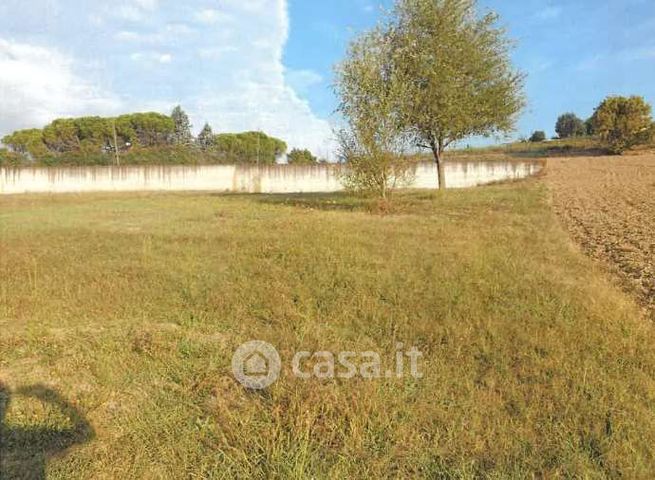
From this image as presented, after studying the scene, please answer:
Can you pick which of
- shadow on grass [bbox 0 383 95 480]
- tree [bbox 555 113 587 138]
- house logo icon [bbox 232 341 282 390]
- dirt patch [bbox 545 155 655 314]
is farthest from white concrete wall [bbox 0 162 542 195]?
tree [bbox 555 113 587 138]

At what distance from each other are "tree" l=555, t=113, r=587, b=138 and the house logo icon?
278 feet

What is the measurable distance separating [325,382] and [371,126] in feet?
40.2

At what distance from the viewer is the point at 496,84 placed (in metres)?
19.2

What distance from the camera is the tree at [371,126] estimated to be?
47.6 ft

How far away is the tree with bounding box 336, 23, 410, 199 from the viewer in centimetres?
1451

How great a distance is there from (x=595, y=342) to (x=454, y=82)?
54.0ft

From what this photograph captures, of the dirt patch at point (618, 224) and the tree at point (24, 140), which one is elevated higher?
the tree at point (24, 140)

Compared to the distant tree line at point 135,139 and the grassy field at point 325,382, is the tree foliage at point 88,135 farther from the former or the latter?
the grassy field at point 325,382

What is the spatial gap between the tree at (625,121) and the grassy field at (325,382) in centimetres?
5177

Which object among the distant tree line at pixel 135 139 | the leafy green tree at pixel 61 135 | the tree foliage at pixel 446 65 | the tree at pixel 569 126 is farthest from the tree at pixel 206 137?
the tree at pixel 569 126

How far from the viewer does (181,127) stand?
61.9m

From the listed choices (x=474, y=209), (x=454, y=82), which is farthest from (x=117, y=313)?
(x=454, y=82)

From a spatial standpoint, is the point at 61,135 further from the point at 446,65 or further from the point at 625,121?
the point at 625,121

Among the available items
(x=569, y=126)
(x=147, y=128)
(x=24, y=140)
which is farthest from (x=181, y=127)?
(x=569, y=126)
